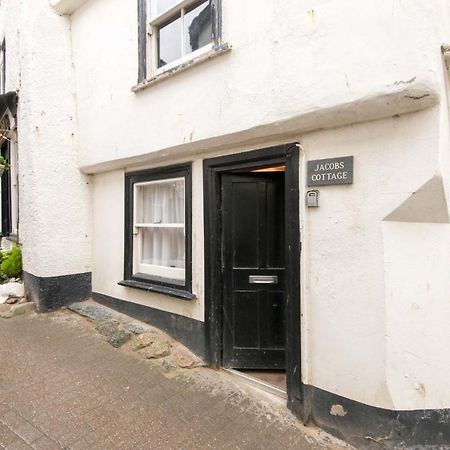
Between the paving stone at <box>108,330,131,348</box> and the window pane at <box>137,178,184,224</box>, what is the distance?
157 centimetres

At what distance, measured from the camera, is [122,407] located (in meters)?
2.95

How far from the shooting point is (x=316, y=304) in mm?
2811

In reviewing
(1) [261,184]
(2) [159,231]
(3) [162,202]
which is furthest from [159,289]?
(1) [261,184]

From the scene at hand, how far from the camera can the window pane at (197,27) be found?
12.0 ft

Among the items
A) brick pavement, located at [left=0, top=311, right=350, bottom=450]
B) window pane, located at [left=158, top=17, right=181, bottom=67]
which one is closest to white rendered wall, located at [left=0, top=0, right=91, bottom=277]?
brick pavement, located at [left=0, top=311, right=350, bottom=450]

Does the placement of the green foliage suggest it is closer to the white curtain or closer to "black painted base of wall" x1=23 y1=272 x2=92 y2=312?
"black painted base of wall" x1=23 y1=272 x2=92 y2=312

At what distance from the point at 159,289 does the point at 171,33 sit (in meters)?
3.36

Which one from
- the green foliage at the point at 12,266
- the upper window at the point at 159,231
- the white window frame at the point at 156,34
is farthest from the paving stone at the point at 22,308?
the white window frame at the point at 156,34

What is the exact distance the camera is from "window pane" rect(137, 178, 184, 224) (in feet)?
14.1

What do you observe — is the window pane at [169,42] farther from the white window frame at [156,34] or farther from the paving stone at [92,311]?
the paving stone at [92,311]

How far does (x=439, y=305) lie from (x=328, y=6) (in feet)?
8.15

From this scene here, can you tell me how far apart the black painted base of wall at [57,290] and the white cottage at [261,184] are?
0.03 meters

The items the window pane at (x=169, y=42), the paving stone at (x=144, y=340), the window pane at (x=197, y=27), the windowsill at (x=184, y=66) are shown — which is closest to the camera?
the windowsill at (x=184, y=66)

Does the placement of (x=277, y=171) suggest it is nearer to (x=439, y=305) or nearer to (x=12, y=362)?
(x=439, y=305)
